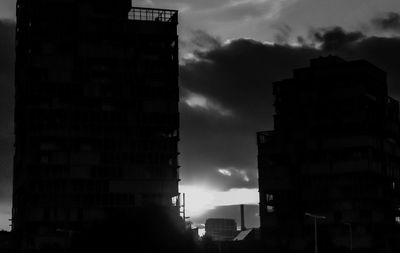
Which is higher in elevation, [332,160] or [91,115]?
[91,115]

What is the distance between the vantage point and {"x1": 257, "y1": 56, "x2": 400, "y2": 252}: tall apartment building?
15750cm

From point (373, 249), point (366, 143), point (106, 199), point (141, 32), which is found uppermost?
point (141, 32)

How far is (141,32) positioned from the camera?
6959 inches

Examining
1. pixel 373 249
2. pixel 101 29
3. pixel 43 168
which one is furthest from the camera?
pixel 101 29

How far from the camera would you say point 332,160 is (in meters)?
162

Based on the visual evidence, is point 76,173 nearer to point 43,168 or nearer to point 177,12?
point 43,168

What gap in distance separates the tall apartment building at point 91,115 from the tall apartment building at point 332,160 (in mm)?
21870

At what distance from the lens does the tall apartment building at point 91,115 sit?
164750 mm

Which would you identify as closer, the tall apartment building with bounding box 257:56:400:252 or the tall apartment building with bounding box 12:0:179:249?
the tall apartment building with bounding box 257:56:400:252

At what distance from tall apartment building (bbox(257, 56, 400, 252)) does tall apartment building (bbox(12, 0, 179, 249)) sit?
2187 centimetres

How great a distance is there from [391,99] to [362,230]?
3272cm

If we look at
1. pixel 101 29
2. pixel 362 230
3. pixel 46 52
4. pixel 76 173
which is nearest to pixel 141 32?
pixel 101 29

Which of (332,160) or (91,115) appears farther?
(91,115)

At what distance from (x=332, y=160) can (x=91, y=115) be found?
50753mm
